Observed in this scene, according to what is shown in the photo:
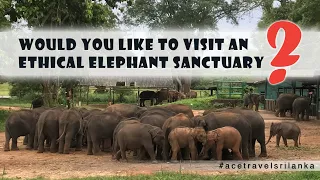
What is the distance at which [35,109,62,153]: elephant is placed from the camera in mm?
13802

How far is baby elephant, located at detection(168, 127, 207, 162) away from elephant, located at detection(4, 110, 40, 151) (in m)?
5.76

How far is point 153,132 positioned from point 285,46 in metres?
14.2

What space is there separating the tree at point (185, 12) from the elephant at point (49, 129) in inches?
1417

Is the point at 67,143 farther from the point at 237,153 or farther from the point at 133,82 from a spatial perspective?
the point at 133,82

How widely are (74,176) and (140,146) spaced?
230cm

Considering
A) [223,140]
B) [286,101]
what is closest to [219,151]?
[223,140]

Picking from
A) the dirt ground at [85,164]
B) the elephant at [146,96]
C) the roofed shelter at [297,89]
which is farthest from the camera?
the elephant at [146,96]

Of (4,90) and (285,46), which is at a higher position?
(285,46)

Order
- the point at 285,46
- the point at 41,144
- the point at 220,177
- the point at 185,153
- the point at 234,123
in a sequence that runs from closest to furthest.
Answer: the point at 220,177 → the point at 185,153 → the point at 234,123 → the point at 41,144 → the point at 285,46

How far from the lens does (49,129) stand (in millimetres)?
13906

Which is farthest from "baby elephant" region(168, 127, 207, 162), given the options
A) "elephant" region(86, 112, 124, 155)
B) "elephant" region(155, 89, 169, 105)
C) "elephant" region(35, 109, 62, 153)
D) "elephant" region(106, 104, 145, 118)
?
"elephant" region(155, 89, 169, 105)

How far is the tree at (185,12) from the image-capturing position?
48.8 metres

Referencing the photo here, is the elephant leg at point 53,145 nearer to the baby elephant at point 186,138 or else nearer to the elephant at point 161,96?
the baby elephant at point 186,138

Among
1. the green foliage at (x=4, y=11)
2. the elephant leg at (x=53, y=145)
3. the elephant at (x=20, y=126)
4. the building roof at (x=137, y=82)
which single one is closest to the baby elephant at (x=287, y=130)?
the elephant leg at (x=53, y=145)
